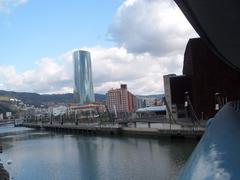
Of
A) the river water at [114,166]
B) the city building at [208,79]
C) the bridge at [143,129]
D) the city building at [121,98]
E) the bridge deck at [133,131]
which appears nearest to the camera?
the river water at [114,166]

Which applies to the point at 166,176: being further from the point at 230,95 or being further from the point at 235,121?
the point at 230,95

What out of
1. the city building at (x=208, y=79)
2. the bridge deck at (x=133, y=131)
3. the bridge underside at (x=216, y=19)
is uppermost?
the city building at (x=208, y=79)

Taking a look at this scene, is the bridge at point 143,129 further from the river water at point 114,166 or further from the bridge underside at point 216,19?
the bridge underside at point 216,19

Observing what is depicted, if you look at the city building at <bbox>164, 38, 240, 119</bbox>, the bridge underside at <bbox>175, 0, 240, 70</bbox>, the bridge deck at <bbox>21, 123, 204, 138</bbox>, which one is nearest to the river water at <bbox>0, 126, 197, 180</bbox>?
the bridge deck at <bbox>21, 123, 204, 138</bbox>

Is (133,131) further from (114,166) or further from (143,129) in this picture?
(114,166)

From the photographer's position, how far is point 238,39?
11.3 metres

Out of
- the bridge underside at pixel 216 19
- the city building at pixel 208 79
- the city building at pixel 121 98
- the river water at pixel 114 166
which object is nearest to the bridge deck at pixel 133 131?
the river water at pixel 114 166

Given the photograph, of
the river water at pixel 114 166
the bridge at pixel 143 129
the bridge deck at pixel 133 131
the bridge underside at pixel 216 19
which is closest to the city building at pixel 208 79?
the bridge at pixel 143 129

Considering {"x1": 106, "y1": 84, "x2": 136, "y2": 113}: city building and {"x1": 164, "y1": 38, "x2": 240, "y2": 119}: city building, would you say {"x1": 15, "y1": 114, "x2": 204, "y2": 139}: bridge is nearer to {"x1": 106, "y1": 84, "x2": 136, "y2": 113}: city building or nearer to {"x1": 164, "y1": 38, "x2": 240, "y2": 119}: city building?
{"x1": 164, "y1": 38, "x2": 240, "y2": 119}: city building

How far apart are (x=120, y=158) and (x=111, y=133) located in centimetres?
3525

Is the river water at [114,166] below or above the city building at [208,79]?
below

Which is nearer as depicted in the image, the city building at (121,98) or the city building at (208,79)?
the city building at (208,79)

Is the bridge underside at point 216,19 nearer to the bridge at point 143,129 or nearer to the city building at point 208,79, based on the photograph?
the bridge at point 143,129

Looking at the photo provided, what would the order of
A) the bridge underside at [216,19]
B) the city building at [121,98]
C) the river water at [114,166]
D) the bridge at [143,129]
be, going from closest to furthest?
the bridge underside at [216,19]
the river water at [114,166]
the bridge at [143,129]
the city building at [121,98]
